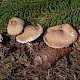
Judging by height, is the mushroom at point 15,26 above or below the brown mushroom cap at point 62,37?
above

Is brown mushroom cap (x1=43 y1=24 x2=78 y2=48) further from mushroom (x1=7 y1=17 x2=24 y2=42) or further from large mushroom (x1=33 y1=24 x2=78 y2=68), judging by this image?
mushroom (x1=7 y1=17 x2=24 y2=42)

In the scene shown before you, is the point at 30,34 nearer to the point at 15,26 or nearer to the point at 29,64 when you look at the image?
the point at 15,26

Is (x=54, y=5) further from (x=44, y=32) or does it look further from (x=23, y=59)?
(x=23, y=59)

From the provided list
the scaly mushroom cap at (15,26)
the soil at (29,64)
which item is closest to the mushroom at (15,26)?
the scaly mushroom cap at (15,26)

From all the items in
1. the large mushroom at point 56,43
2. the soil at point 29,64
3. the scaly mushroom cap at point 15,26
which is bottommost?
the soil at point 29,64

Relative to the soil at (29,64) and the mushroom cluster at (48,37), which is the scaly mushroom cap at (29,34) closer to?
the mushroom cluster at (48,37)

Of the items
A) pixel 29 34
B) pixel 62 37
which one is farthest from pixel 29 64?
pixel 62 37

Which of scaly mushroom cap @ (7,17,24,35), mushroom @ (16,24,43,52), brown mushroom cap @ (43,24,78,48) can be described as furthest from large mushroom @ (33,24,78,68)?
scaly mushroom cap @ (7,17,24,35)
